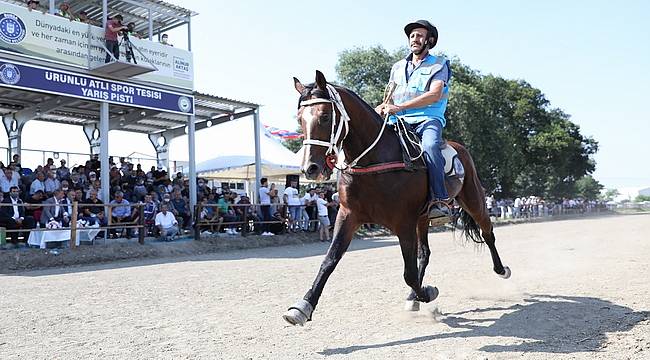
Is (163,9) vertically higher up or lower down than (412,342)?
higher up

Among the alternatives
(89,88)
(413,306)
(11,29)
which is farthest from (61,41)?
(413,306)

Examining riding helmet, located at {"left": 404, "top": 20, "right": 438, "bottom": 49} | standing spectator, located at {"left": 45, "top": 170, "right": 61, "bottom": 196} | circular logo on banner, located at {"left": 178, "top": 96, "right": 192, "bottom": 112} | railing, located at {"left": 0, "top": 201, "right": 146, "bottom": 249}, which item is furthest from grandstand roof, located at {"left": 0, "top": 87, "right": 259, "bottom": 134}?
riding helmet, located at {"left": 404, "top": 20, "right": 438, "bottom": 49}

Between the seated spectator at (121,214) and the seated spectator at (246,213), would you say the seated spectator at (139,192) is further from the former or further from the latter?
the seated spectator at (246,213)

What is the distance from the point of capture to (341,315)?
5594mm

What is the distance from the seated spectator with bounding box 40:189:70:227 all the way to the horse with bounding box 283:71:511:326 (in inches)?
405

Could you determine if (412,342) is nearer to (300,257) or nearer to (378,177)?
(378,177)

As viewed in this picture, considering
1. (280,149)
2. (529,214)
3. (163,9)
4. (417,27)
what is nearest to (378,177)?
(417,27)

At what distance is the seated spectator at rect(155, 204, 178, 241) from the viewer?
15852mm

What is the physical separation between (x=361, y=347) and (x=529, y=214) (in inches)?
1699

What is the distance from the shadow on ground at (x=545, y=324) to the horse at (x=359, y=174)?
0.55 meters

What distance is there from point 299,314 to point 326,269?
1.71ft

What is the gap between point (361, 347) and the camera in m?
4.34

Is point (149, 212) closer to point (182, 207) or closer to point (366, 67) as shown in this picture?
point (182, 207)

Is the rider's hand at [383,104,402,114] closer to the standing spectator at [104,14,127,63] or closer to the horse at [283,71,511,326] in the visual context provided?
the horse at [283,71,511,326]
